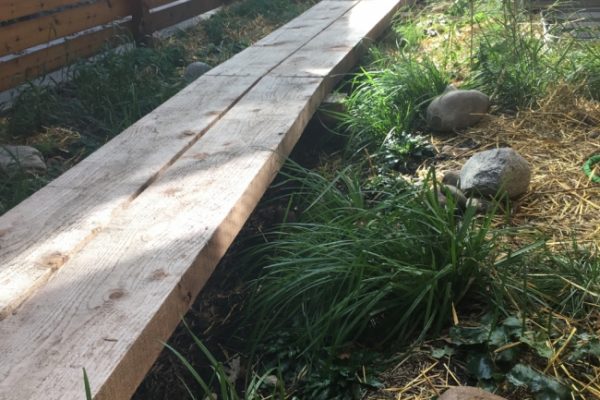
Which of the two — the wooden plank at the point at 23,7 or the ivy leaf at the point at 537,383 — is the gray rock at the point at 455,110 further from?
the wooden plank at the point at 23,7

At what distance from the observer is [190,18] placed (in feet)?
24.2

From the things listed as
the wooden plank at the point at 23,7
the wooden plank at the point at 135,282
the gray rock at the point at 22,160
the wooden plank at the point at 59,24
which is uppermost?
the wooden plank at the point at 23,7

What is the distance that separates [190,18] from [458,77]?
405 centimetres

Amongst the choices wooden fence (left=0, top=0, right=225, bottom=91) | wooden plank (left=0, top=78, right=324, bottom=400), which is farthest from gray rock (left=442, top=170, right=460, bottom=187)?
wooden fence (left=0, top=0, right=225, bottom=91)

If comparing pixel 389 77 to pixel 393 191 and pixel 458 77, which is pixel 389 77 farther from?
pixel 393 191

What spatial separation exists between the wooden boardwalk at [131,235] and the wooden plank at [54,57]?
166cm

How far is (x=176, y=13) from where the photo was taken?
6.89 metres

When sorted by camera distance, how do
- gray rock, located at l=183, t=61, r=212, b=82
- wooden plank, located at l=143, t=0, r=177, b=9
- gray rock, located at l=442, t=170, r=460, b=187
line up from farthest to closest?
wooden plank, located at l=143, t=0, r=177, b=9 < gray rock, located at l=183, t=61, r=212, b=82 < gray rock, located at l=442, t=170, r=460, b=187

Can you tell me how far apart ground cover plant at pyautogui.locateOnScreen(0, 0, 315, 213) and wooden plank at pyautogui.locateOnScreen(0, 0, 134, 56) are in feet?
1.01

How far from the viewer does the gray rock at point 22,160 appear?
3.27 metres

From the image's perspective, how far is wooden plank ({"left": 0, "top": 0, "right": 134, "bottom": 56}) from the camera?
4.45 meters

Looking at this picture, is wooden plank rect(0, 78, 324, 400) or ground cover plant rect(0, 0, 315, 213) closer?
wooden plank rect(0, 78, 324, 400)

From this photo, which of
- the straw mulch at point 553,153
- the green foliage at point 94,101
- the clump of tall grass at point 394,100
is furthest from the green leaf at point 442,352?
the green foliage at point 94,101

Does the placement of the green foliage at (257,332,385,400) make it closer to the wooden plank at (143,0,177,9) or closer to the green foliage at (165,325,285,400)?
the green foliage at (165,325,285,400)
